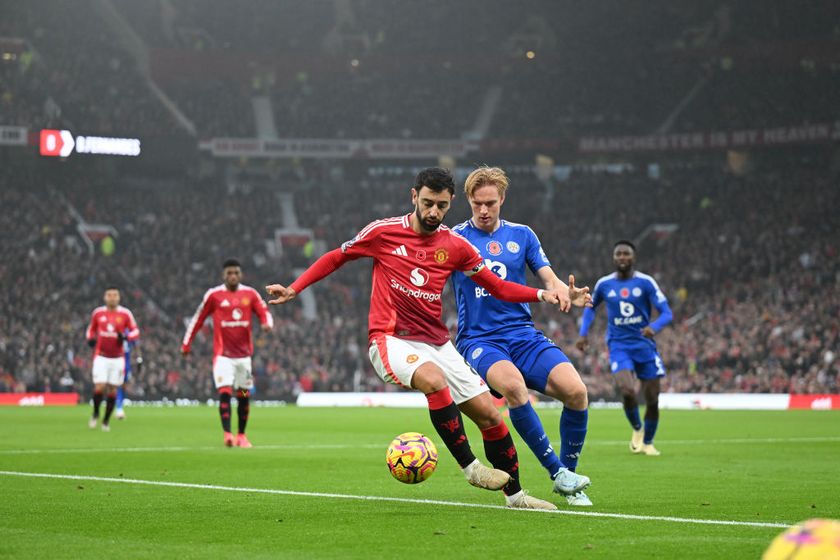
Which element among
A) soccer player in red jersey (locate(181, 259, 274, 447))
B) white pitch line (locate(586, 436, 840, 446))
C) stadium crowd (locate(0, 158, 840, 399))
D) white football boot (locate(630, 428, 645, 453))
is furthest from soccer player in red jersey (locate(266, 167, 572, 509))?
stadium crowd (locate(0, 158, 840, 399))

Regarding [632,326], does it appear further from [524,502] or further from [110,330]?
[110,330]

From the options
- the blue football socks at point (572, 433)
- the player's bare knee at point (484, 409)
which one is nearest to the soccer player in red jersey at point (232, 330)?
the blue football socks at point (572, 433)

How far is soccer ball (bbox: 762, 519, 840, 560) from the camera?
13.1ft

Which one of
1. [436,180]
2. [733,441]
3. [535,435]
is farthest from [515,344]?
[733,441]

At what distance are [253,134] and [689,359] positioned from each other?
1077 inches

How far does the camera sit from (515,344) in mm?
9711

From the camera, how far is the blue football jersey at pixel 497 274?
9.82 meters

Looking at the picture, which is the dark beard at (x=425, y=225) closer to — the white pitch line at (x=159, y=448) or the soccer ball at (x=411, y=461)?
the soccer ball at (x=411, y=461)

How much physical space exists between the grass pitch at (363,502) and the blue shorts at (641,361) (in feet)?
3.79

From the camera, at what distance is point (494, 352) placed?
961cm

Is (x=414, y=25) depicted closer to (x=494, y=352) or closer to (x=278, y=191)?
(x=278, y=191)

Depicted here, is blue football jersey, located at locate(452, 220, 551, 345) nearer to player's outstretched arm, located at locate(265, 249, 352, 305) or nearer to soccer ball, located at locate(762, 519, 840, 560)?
player's outstretched arm, located at locate(265, 249, 352, 305)

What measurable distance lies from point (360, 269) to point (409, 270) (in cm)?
4247

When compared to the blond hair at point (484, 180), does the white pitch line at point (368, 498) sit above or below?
below
